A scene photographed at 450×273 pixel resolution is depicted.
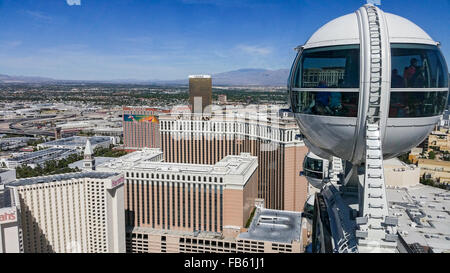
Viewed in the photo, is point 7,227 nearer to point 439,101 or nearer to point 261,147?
point 439,101

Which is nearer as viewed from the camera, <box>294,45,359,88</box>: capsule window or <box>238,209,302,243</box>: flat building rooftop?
<box>294,45,359,88</box>: capsule window

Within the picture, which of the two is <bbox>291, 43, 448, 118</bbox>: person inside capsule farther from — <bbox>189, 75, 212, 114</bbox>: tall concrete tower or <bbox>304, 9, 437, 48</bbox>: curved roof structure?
<bbox>189, 75, 212, 114</bbox>: tall concrete tower

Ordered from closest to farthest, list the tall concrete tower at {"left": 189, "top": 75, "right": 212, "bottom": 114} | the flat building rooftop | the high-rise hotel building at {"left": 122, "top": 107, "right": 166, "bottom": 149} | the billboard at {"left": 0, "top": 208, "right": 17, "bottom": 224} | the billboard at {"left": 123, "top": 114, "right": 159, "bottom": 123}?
the billboard at {"left": 0, "top": 208, "right": 17, "bottom": 224} < the flat building rooftop < the tall concrete tower at {"left": 189, "top": 75, "right": 212, "bottom": 114} < the billboard at {"left": 123, "top": 114, "right": 159, "bottom": 123} < the high-rise hotel building at {"left": 122, "top": 107, "right": 166, "bottom": 149}

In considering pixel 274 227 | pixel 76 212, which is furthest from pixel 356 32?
pixel 76 212

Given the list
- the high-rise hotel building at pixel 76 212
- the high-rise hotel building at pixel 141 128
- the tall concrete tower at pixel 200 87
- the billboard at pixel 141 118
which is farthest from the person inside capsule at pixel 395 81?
the high-rise hotel building at pixel 141 128

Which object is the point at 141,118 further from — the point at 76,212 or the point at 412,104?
the point at 412,104

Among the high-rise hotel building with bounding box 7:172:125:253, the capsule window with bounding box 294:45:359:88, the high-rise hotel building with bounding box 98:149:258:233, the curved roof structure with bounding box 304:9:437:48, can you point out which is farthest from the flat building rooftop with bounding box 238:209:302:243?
the curved roof structure with bounding box 304:9:437:48

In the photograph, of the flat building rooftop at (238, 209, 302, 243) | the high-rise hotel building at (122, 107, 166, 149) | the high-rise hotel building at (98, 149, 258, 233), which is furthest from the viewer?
the high-rise hotel building at (122, 107, 166, 149)

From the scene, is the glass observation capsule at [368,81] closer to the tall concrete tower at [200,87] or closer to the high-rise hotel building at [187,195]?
the high-rise hotel building at [187,195]
